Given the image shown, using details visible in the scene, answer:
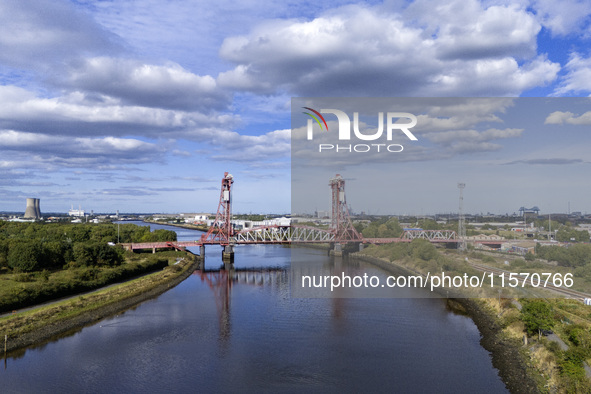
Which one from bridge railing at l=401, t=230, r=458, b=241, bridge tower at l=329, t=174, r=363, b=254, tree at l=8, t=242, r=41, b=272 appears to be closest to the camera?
tree at l=8, t=242, r=41, b=272

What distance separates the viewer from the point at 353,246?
130 feet

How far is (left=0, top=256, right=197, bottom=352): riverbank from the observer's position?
12.9 m

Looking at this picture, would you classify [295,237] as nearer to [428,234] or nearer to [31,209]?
[428,234]

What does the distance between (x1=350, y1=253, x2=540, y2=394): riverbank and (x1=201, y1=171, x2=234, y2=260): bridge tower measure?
18.5 meters

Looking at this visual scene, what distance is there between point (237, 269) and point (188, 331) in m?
14.7

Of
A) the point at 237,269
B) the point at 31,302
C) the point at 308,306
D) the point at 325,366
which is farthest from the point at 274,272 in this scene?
the point at 325,366

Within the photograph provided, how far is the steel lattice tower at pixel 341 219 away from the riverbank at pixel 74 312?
16.9 metres

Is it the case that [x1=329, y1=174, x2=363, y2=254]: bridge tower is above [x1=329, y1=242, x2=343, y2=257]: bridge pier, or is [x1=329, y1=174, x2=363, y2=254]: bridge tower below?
above

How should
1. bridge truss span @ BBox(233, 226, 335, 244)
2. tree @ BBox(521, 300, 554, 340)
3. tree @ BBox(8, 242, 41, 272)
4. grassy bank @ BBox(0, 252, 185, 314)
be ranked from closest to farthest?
tree @ BBox(521, 300, 554, 340)
grassy bank @ BBox(0, 252, 185, 314)
tree @ BBox(8, 242, 41, 272)
bridge truss span @ BBox(233, 226, 335, 244)

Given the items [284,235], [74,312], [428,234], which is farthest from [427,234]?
[74,312]

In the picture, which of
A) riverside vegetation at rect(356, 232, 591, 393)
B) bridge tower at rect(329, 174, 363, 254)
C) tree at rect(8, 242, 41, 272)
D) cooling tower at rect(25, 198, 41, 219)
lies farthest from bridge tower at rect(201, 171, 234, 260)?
cooling tower at rect(25, 198, 41, 219)

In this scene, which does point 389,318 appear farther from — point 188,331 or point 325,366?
point 188,331

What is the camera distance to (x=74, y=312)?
15492 mm

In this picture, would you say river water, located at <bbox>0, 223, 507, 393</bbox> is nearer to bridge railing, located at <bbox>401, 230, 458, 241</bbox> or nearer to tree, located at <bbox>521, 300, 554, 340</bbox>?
tree, located at <bbox>521, 300, 554, 340</bbox>
